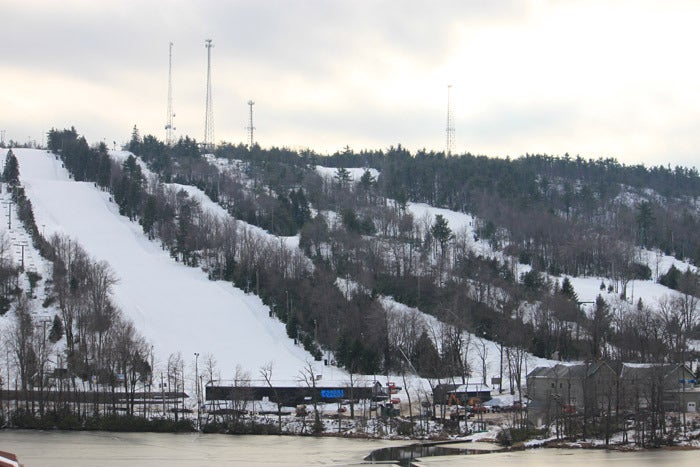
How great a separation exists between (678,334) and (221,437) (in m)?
41.4

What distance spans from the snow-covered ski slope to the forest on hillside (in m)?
2.07

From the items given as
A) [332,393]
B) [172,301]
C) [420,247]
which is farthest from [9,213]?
[332,393]

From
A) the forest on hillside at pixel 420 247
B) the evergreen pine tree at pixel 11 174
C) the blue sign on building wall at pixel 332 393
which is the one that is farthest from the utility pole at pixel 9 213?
the blue sign on building wall at pixel 332 393

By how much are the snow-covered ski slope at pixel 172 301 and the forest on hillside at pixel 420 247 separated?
6.80 feet

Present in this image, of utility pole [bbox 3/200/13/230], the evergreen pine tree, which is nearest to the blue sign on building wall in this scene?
utility pole [bbox 3/200/13/230]

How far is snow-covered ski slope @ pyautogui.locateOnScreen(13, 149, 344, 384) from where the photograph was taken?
6475cm

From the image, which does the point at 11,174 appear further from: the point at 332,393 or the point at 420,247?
the point at 332,393

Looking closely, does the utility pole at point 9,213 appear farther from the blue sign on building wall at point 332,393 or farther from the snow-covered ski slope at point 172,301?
the blue sign on building wall at point 332,393

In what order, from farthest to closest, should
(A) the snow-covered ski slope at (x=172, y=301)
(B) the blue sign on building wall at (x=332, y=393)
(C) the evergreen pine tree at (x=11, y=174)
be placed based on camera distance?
(C) the evergreen pine tree at (x=11, y=174) → (A) the snow-covered ski slope at (x=172, y=301) → (B) the blue sign on building wall at (x=332, y=393)

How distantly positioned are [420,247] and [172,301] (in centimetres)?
3484

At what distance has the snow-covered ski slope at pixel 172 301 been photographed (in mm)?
64750

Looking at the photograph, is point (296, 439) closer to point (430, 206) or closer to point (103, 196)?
point (103, 196)

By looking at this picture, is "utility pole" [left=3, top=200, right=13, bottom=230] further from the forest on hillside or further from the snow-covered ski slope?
the forest on hillside

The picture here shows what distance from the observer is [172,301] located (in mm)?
75812
